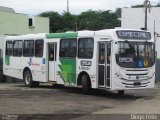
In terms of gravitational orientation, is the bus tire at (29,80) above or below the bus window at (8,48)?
below

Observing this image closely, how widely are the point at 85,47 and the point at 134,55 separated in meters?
2.41

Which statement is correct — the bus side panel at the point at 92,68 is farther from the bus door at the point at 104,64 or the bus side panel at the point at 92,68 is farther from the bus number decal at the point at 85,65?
the bus door at the point at 104,64

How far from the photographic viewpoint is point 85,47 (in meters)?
21.4

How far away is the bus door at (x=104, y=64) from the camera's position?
788 inches

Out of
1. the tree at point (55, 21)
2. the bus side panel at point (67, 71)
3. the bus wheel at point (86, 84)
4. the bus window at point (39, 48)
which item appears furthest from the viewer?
the tree at point (55, 21)

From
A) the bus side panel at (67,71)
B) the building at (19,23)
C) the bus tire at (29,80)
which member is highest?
the building at (19,23)

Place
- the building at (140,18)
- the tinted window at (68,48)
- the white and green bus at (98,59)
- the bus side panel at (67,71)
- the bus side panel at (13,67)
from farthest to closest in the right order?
1. the building at (140,18)
2. the bus side panel at (13,67)
3. the tinted window at (68,48)
4. the bus side panel at (67,71)
5. the white and green bus at (98,59)

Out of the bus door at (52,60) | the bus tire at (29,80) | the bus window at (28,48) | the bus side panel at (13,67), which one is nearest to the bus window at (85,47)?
the bus door at (52,60)

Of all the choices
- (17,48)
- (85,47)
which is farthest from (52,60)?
(17,48)

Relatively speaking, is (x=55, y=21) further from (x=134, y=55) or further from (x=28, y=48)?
(x=134, y=55)

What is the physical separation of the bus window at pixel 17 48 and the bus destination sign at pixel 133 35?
8.12 m

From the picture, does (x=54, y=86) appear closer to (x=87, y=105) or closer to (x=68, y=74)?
(x=68, y=74)

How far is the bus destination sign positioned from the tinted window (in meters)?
2.85

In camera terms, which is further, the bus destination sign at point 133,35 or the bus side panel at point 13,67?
the bus side panel at point 13,67
